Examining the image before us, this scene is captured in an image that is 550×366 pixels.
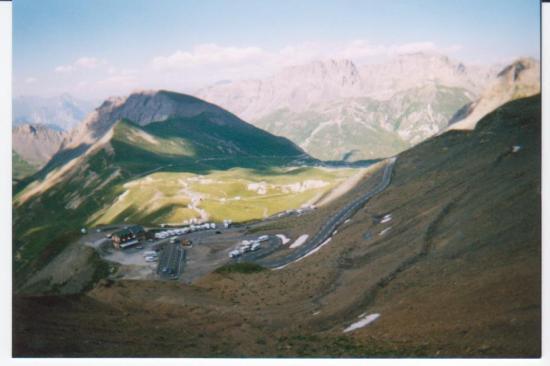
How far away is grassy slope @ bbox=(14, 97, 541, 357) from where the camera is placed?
25875 millimetres

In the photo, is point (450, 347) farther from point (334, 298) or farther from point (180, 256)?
point (180, 256)

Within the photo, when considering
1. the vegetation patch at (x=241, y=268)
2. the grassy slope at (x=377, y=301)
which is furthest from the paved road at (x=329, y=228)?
the grassy slope at (x=377, y=301)

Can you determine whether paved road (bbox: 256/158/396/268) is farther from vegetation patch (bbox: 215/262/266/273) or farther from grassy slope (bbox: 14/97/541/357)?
grassy slope (bbox: 14/97/541/357)

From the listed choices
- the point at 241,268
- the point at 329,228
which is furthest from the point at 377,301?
the point at 329,228

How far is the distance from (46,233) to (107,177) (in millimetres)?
42015

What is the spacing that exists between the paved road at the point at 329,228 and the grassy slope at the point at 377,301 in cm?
716

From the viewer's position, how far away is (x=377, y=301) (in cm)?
3120

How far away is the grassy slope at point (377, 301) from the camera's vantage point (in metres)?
25.9

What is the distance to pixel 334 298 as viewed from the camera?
1359 inches

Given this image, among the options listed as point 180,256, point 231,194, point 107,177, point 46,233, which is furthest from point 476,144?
point 107,177

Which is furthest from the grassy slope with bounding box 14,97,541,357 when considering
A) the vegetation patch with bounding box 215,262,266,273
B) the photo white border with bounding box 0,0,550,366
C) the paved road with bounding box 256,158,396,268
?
the paved road with bounding box 256,158,396,268

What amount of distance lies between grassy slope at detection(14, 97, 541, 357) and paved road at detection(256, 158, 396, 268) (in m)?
7.16
